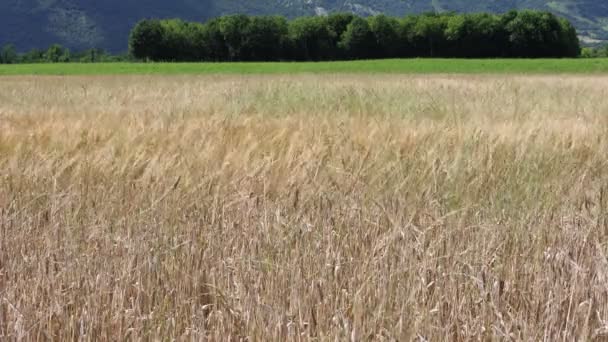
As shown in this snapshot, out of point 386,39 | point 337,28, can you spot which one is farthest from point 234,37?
point 386,39

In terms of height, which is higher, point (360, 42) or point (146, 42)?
point (146, 42)

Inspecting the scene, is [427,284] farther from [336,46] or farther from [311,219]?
[336,46]

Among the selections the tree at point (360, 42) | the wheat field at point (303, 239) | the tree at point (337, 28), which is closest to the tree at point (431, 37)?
the tree at point (360, 42)

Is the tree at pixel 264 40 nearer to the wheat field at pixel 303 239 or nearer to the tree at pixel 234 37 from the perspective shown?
the tree at pixel 234 37

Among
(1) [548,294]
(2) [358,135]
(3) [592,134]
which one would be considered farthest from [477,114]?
(1) [548,294]

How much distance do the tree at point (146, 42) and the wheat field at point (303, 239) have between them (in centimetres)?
9661

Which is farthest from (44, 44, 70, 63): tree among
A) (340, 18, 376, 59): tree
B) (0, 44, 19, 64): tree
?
(340, 18, 376, 59): tree

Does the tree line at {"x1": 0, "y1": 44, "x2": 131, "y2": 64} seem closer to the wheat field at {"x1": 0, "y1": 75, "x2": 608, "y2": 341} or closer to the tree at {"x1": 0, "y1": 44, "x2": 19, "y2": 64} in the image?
the tree at {"x1": 0, "y1": 44, "x2": 19, "y2": 64}

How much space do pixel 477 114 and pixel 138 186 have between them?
11.9 feet

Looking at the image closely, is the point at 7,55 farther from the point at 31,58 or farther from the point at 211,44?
the point at 211,44

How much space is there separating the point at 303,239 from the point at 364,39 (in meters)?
95.6

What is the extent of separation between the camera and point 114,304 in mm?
2002

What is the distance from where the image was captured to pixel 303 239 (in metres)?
2.43

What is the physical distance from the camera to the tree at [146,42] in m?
96.9
